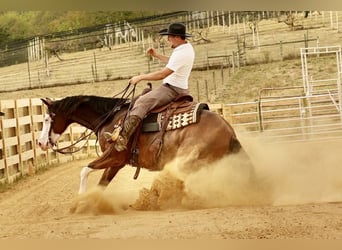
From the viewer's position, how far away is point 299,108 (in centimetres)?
390

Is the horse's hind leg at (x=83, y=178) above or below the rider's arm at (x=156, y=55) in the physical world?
below

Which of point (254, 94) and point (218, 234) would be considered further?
point (254, 94)

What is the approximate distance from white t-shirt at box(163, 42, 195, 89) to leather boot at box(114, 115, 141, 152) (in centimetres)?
30

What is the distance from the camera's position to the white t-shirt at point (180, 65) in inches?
145

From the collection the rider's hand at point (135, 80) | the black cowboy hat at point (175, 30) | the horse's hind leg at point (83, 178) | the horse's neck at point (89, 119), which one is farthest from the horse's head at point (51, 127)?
the black cowboy hat at point (175, 30)

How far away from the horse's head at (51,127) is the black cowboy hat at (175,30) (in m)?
0.76

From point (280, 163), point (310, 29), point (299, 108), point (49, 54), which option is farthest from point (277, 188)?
point (49, 54)

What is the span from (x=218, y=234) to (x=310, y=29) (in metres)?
1.44

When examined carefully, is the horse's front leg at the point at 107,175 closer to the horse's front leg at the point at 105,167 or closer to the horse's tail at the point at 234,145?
the horse's front leg at the point at 105,167

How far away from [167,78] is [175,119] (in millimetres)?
248

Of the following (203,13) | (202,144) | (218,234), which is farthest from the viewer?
(203,13)

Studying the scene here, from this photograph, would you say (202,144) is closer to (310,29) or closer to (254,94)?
(254,94)

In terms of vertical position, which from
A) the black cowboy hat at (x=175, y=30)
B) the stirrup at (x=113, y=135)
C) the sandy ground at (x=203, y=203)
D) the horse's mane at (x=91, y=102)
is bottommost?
the sandy ground at (x=203, y=203)

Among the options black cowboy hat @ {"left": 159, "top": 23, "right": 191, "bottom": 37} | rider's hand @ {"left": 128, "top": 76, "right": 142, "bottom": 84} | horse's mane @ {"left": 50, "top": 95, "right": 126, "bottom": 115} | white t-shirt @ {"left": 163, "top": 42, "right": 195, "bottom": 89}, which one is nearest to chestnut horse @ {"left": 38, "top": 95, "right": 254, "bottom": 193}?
horse's mane @ {"left": 50, "top": 95, "right": 126, "bottom": 115}
